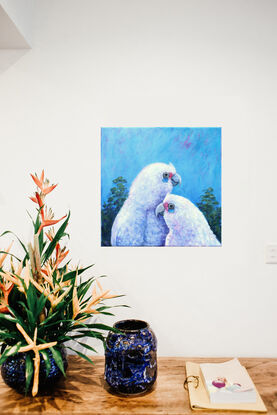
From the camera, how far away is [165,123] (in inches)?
58.9

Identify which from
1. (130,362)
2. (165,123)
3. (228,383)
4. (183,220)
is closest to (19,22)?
(165,123)

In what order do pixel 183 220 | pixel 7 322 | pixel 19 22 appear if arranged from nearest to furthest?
pixel 7 322, pixel 19 22, pixel 183 220

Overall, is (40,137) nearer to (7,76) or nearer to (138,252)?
(7,76)

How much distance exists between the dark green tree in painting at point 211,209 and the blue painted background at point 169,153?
0.08 ft

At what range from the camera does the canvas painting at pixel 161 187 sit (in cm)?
148

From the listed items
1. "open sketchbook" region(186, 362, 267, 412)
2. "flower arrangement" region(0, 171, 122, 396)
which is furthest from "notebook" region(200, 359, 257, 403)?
"flower arrangement" region(0, 171, 122, 396)

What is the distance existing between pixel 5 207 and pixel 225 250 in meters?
0.98

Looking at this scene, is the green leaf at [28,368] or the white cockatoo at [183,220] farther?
the white cockatoo at [183,220]

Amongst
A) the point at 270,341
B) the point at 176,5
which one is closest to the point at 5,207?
the point at 176,5

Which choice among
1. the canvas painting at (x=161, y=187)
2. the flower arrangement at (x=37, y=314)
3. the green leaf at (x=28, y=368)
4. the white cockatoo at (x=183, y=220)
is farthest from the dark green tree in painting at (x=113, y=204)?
the green leaf at (x=28, y=368)

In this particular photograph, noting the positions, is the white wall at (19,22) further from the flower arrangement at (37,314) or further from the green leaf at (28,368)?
the green leaf at (28,368)

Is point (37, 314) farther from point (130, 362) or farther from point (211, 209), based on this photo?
point (211, 209)

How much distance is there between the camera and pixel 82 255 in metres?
1.50

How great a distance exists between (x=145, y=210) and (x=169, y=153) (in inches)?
10.6
